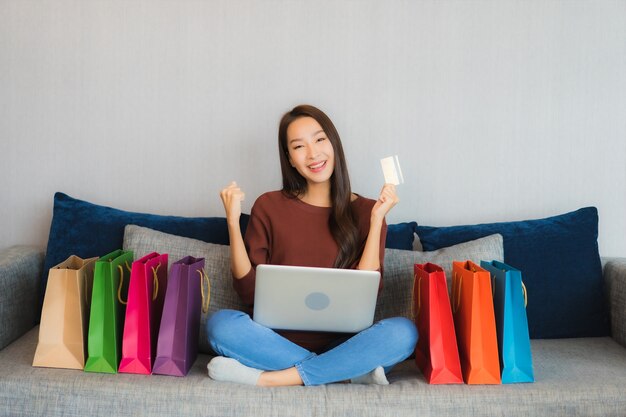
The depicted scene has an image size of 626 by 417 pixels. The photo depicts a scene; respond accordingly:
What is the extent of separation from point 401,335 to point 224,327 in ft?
1.59

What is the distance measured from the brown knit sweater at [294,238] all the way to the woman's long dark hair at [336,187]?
0.03m

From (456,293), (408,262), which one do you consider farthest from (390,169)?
(456,293)

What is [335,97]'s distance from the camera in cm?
241

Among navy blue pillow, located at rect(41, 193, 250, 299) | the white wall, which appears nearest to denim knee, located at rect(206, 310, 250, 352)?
navy blue pillow, located at rect(41, 193, 250, 299)

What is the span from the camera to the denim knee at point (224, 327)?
1.67 meters

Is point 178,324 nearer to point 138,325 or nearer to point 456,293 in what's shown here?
point 138,325

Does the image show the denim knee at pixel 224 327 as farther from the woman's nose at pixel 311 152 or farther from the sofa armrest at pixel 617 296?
the sofa armrest at pixel 617 296

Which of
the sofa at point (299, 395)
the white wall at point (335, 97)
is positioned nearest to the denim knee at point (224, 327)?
the sofa at point (299, 395)

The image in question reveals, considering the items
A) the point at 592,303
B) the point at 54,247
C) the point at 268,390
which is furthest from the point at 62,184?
the point at 592,303

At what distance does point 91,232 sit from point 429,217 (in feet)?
4.17

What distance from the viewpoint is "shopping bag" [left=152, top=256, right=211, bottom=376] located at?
5.46ft

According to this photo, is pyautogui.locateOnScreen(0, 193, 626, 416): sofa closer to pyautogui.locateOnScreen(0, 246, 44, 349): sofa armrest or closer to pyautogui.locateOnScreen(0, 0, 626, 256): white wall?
pyautogui.locateOnScreen(0, 246, 44, 349): sofa armrest

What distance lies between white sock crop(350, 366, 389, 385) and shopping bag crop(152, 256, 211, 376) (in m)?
0.47

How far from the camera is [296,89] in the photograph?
2414 mm
